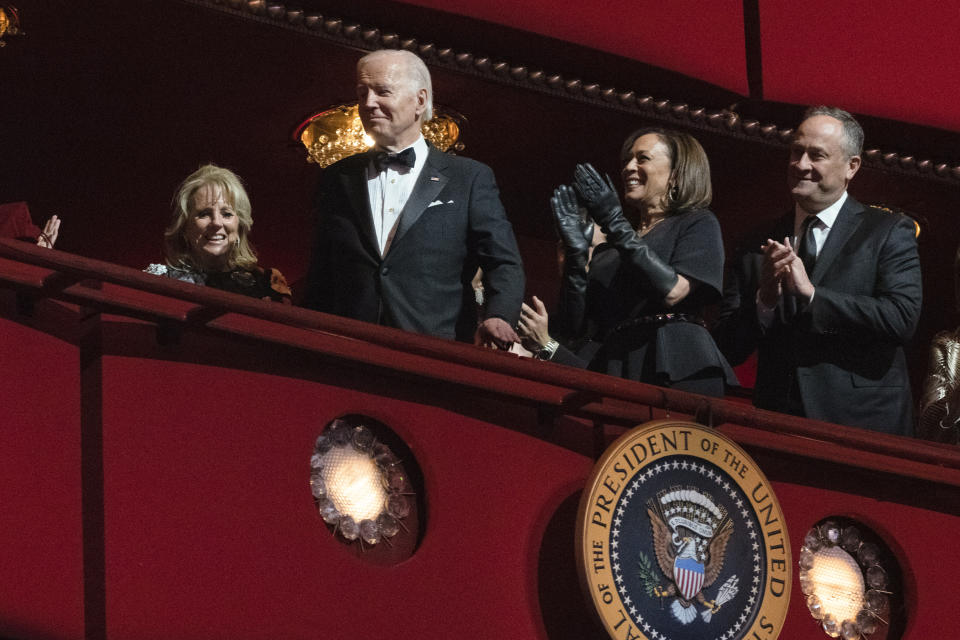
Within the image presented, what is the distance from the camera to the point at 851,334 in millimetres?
4422

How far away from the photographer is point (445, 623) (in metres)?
3.74

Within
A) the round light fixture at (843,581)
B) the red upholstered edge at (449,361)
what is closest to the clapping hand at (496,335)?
the red upholstered edge at (449,361)

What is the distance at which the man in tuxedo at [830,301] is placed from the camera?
14.3ft

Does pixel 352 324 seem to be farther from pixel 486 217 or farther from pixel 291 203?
pixel 291 203

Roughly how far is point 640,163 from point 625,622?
1.23 m

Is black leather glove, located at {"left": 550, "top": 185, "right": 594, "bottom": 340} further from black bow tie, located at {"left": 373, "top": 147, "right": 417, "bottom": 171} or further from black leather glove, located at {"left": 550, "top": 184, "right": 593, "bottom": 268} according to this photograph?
black bow tie, located at {"left": 373, "top": 147, "right": 417, "bottom": 171}

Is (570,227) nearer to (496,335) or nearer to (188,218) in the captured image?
(496,335)

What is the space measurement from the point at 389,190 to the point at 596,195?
490 mm

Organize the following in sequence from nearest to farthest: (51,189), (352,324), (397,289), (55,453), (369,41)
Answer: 1. (55,453)
2. (352,324)
3. (397,289)
4. (369,41)
5. (51,189)

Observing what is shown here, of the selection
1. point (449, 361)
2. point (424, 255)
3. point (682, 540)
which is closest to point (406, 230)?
point (424, 255)

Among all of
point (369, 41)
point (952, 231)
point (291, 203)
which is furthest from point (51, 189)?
point (952, 231)

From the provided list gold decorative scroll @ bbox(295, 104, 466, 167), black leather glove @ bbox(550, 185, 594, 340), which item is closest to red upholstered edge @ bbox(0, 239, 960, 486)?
black leather glove @ bbox(550, 185, 594, 340)

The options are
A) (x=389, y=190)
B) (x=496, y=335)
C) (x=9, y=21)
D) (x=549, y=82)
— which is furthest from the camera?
(x=549, y=82)

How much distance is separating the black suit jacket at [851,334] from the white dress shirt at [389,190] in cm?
90
